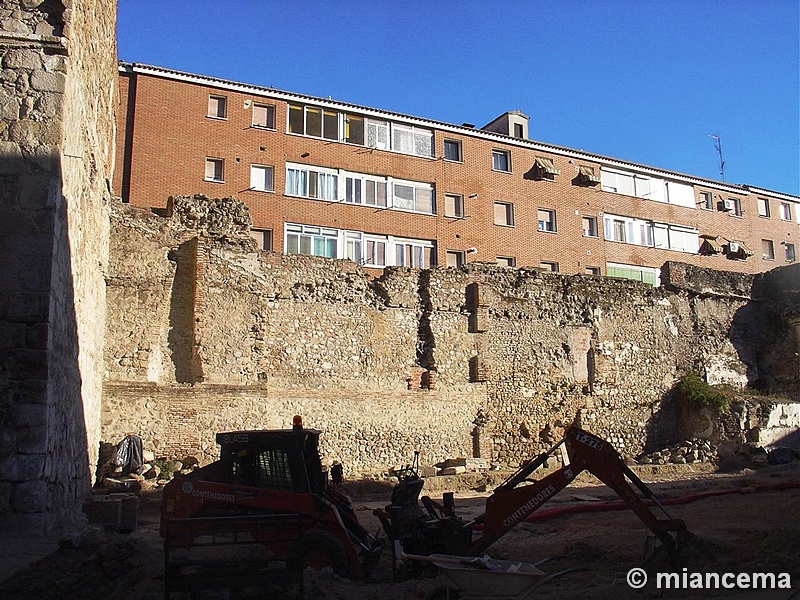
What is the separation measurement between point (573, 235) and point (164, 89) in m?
16.6

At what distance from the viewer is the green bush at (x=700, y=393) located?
21.7 m

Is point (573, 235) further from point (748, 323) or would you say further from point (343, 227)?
point (343, 227)

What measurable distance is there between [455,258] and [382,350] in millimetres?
9957

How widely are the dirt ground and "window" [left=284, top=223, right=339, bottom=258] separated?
517 inches

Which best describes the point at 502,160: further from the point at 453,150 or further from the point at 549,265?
the point at 549,265

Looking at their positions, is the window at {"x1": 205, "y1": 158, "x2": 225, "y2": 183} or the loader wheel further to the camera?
the window at {"x1": 205, "y1": 158, "x2": 225, "y2": 183}

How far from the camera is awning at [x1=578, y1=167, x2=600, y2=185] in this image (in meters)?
30.5

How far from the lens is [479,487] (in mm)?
16844

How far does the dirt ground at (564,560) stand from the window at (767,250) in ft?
87.1

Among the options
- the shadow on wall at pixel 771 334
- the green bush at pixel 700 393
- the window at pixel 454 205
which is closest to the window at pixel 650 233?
the shadow on wall at pixel 771 334

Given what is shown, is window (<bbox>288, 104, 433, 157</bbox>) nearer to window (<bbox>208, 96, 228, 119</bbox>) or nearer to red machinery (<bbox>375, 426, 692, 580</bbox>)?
window (<bbox>208, 96, 228, 119</bbox>)

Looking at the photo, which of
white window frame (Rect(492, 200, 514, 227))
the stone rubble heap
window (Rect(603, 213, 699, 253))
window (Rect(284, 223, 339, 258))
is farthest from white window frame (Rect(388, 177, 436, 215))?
the stone rubble heap

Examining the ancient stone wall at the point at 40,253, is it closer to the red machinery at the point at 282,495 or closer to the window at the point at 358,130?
the red machinery at the point at 282,495

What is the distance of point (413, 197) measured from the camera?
2683 centimetres
